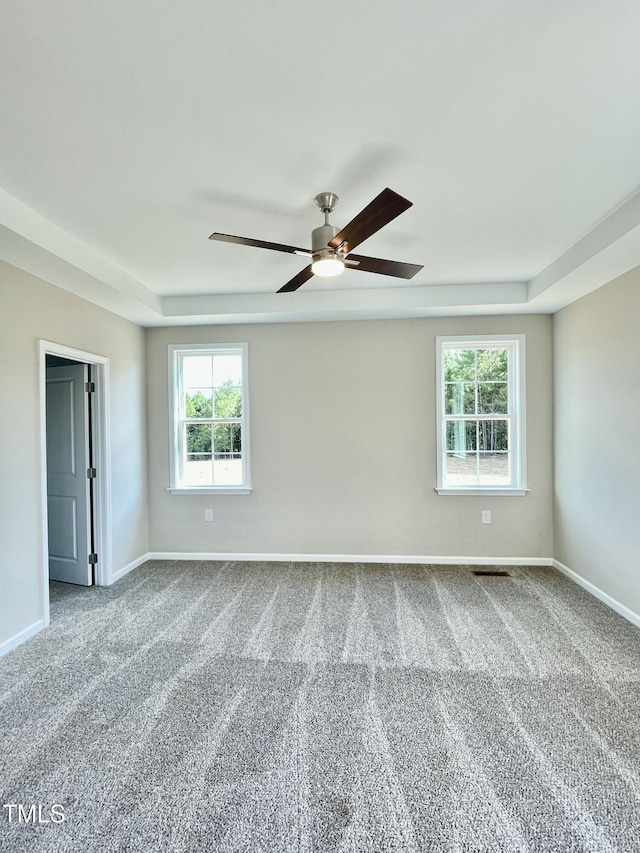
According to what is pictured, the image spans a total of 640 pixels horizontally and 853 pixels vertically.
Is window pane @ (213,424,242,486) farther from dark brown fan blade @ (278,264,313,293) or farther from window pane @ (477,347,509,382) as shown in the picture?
window pane @ (477,347,509,382)

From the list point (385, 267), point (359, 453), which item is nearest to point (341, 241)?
point (385, 267)

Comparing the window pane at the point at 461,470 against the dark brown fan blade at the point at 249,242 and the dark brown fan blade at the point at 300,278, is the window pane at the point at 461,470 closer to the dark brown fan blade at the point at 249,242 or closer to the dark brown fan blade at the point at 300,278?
the dark brown fan blade at the point at 300,278

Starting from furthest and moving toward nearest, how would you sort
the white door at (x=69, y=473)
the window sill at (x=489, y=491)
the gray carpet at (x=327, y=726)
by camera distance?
the window sill at (x=489, y=491) < the white door at (x=69, y=473) < the gray carpet at (x=327, y=726)

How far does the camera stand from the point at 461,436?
439 centimetres

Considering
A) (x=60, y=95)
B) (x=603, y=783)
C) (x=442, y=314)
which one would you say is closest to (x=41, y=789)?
(x=603, y=783)

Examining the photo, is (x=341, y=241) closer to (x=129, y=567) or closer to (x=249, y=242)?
(x=249, y=242)

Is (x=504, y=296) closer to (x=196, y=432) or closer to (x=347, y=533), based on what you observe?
(x=347, y=533)

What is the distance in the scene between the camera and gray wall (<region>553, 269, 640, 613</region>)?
121 inches

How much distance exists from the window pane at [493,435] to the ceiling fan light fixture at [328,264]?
2.78m

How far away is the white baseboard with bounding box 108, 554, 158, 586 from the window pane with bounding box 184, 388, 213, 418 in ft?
5.32

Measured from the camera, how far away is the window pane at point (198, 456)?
4645 mm

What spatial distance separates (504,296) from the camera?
390 cm

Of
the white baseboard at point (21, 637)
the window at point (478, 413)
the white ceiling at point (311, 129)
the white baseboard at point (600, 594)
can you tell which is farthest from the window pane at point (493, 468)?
the white baseboard at point (21, 637)

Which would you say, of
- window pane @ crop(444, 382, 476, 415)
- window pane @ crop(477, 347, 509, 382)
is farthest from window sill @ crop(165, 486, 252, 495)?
window pane @ crop(477, 347, 509, 382)
